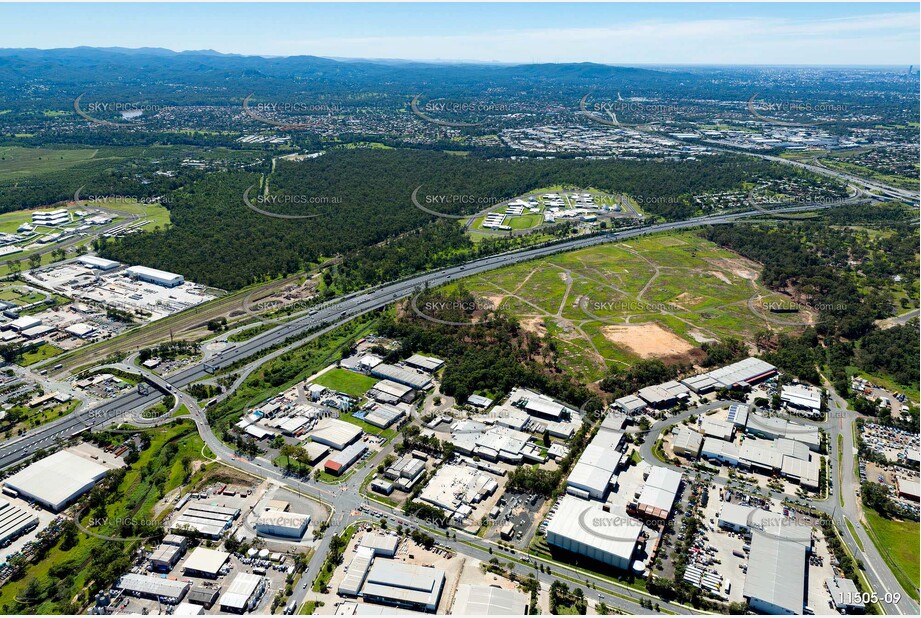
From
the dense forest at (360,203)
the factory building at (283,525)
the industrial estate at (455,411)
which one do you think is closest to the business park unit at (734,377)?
the industrial estate at (455,411)

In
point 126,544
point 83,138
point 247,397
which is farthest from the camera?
point 83,138

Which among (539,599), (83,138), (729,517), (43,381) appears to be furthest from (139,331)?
(83,138)

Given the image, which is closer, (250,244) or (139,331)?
(139,331)

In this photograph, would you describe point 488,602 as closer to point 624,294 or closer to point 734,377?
point 734,377

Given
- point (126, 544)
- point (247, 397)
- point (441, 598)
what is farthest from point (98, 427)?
point (441, 598)

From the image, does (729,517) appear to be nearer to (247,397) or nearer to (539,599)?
(539,599)

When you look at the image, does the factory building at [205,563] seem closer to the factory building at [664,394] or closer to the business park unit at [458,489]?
the business park unit at [458,489]

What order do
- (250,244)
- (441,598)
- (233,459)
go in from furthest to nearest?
1. (250,244)
2. (233,459)
3. (441,598)
